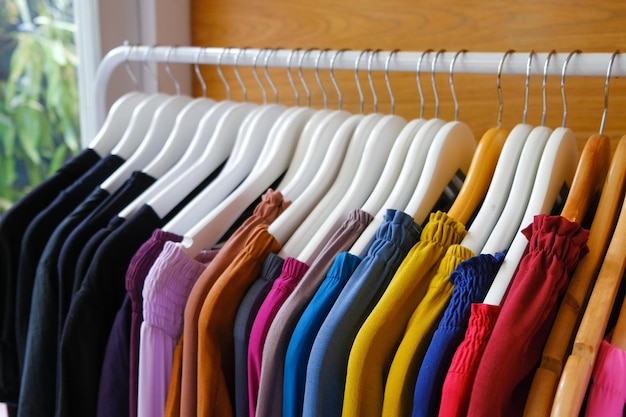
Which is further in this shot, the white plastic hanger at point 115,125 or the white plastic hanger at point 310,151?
the white plastic hanger at point 115,125

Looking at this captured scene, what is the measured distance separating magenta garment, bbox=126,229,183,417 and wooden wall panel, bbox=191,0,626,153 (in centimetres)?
41

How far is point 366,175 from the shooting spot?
0.86 m

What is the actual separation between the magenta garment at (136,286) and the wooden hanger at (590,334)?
48 centimetres

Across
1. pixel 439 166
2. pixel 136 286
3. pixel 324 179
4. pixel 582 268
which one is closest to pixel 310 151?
pixel 324 179

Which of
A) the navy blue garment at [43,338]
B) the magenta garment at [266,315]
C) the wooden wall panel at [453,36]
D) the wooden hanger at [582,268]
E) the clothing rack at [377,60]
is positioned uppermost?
the wooden wall panel at [453,36]

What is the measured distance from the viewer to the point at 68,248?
35.3 inches

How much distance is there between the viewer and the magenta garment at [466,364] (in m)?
0.61

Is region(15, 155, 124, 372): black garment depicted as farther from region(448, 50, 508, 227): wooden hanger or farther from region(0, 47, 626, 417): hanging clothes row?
region(448, 50, 508, 227): wooden hanger

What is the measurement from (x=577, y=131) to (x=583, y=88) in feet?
0.23

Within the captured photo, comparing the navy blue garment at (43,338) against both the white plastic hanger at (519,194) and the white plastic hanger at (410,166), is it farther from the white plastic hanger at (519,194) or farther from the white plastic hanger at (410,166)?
the white plastic hanger at (519,194)

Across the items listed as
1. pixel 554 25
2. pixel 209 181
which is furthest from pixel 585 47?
pixel 209 181

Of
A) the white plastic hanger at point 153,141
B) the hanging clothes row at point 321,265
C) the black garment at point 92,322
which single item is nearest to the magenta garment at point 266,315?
the hanging clothes row at point 321,265

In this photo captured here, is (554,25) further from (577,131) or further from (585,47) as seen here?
(577,131)

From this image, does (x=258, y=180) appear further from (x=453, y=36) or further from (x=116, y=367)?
(x=453, y=36)
